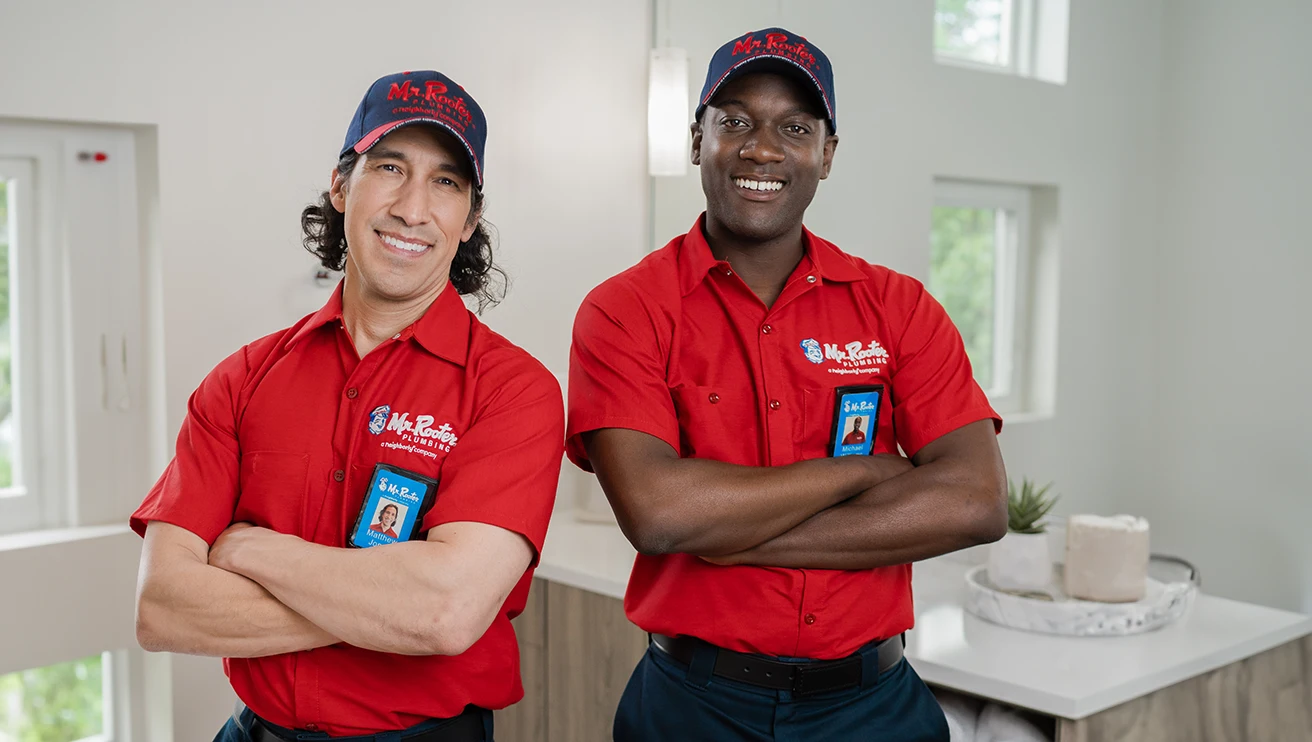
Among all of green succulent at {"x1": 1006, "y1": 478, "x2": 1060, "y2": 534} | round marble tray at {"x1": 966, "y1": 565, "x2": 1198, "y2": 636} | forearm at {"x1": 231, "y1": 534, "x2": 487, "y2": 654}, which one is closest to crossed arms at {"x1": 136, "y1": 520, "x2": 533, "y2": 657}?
forearm at {"x1": 231, "y1": 534, "x2": 487, "y2": 654}

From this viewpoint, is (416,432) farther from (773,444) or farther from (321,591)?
(773,444)

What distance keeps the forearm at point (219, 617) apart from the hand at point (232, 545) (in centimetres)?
1

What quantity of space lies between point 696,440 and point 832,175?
1.24 m

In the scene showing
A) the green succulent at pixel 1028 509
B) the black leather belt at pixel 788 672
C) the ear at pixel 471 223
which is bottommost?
the black leather belt at pixel 788 672

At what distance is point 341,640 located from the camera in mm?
1345

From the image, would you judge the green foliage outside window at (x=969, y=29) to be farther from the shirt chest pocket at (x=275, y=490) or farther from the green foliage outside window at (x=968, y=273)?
the shirt chest pocket at (x=275, y=490)

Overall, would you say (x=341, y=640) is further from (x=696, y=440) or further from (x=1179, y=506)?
(x=1179, y=506)

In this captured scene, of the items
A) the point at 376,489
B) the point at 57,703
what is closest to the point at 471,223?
the point at 376,489

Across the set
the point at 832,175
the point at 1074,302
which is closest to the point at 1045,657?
the point at 1074,302

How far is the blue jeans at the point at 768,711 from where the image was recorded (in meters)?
1.59

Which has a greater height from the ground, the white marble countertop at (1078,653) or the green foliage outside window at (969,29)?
the green foliage outside window at (969,29)

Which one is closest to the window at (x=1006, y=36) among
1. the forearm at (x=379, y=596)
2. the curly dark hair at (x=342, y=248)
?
the curly dark hair at (x=342, y=248)

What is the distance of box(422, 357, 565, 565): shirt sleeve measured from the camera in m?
1.38

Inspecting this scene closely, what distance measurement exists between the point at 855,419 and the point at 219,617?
2.87ft
